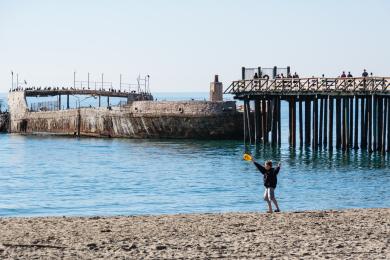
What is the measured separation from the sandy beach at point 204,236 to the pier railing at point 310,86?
1206 inches

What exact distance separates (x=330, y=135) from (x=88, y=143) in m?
27.1

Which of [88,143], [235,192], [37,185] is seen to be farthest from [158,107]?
[235,192]

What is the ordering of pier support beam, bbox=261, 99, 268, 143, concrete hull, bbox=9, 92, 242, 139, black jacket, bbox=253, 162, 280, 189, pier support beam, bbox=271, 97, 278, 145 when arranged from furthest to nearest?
concrete hull, bbox=9, 92, 242, 139 < pier support beam, bbox=261, 99, 268, 143 < pier support beam, bbox=271, 97, 278, 145 < black jacket, bbox=253, 162, 280, 189

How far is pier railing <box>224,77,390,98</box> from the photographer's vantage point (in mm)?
55812

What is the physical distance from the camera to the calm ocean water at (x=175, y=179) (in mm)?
36438

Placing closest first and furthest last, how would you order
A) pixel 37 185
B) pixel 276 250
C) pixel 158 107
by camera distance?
pixel 276 250, pixel 37 185, pixel 158 107

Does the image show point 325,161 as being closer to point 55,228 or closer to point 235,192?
point 235,192

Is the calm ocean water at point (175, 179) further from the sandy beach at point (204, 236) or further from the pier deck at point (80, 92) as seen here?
the pier deck at point (80, 92)

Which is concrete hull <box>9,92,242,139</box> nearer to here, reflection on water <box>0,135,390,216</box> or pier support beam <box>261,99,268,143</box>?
reflection on water <box>0,135,390,216</box>

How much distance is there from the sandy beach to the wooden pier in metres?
30.9

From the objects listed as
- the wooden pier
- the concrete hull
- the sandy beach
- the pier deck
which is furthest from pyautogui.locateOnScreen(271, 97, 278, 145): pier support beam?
the sandy beach

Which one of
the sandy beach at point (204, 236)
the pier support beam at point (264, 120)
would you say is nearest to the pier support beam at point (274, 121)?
the pier support beam at point (264, 120)

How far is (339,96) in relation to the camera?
58.8m

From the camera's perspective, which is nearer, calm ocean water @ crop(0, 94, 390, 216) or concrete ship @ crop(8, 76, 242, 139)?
calm ocean water @ crop(0, 94, 390, 216)
